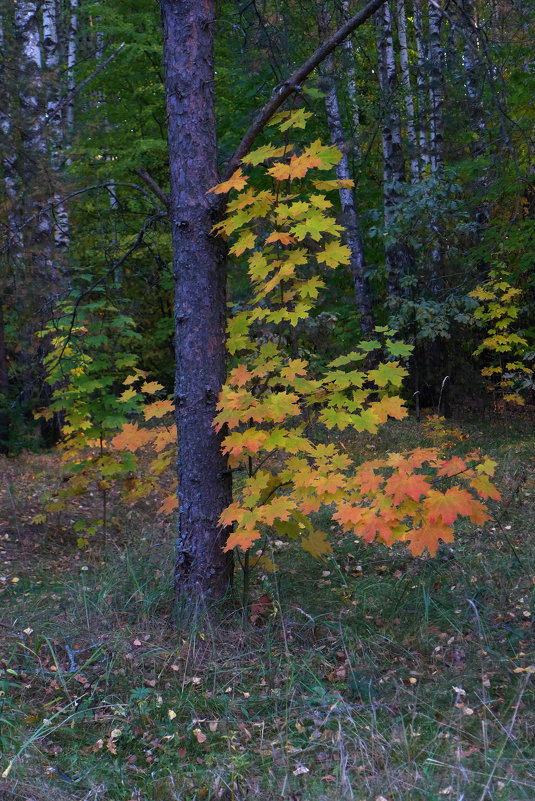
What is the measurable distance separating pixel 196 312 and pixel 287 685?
2080 mm

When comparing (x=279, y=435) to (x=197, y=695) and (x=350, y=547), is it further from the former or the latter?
(x=350, y=547)

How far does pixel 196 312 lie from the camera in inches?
158

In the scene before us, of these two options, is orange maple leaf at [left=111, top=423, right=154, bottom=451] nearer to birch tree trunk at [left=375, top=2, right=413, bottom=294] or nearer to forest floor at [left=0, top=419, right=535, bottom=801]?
forest floor at [left=0, top=419, right=535, bottom=801]

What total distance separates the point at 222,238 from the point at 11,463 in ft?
24.4

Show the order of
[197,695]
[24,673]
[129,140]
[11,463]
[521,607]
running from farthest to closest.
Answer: [129,140]
[11,463]
[521,607]
[24,673]
[197,695]

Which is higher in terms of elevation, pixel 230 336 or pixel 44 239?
pixel 44 239

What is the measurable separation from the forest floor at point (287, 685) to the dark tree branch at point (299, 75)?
2.62 meters

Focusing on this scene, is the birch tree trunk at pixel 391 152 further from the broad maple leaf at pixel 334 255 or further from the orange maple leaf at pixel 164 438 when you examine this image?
the broad maple leaf at pixel 334 255

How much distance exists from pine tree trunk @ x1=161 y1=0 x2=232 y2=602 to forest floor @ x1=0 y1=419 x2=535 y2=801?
0.44m

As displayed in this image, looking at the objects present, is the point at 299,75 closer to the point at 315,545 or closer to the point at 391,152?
the point at 315,545

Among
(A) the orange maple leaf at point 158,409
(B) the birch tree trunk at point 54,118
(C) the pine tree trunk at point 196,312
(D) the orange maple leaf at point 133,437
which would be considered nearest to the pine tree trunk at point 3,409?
(B) the birch tree trunk at point 54,118

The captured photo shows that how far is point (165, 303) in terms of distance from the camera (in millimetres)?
17219

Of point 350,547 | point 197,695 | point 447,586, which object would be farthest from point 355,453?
point 197,695

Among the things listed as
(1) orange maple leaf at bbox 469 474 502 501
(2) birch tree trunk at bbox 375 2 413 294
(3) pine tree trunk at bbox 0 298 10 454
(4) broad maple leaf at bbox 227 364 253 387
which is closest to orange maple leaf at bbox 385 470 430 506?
(1) orange maple leaf at bbox 469 474 502 501
